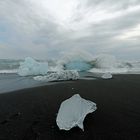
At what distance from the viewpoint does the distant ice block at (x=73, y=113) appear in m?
3.60

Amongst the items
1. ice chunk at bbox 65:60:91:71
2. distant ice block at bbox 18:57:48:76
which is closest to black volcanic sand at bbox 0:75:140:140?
distant ice block at bbox 18:57:48:76

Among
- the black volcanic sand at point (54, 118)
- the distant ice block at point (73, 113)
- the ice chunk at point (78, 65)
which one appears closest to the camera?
the black volcanic sand at point (54, 118)

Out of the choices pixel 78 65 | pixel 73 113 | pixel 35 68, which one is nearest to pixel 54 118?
pixel 73 113

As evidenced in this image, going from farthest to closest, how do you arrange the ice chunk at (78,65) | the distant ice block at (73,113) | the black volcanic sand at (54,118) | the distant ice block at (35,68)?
the ice chunk at (78,65)
the distant ice block at (35,68)
the distant ice block at (73,113)
the black volcanic sand at (54,118)

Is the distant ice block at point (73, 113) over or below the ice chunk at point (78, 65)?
below

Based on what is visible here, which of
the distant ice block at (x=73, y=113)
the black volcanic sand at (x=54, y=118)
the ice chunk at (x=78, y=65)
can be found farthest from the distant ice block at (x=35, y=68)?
the distant ice block at (x=73, y=113)

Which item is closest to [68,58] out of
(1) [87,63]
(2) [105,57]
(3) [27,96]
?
(1) [87,63]

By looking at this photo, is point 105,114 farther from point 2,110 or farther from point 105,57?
point 105,57

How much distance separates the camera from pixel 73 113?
3818 millimetres

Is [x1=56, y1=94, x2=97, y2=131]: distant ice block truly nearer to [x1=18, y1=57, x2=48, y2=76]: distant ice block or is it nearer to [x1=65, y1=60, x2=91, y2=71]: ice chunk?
[x1=18, y1=57, x2=48, y2=76]: distant ice block

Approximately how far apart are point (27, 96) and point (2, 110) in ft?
4.85

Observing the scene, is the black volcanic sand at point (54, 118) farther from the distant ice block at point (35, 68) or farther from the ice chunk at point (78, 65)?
the ice chunk at point (78, 65)

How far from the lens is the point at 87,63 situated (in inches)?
821

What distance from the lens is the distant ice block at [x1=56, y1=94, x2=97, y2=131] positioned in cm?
360
